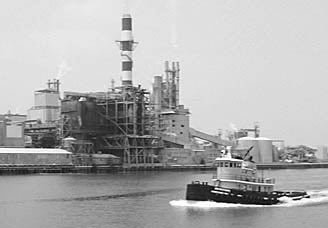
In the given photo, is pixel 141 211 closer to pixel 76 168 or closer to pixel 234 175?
pixel 234 175

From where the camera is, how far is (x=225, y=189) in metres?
42.1

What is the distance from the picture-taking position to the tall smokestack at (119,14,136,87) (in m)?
102

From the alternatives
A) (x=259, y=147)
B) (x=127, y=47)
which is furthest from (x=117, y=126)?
(x=259, y=147)

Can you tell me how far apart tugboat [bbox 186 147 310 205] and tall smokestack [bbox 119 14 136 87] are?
59902 mm

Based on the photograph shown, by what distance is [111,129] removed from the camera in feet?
347

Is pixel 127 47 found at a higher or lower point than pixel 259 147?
higher

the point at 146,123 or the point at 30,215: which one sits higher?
the point at 146,123

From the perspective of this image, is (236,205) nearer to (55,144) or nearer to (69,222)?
(69,222)

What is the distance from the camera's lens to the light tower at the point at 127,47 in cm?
10169

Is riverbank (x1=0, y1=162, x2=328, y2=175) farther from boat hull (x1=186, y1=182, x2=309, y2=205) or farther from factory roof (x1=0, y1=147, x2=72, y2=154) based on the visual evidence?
boat hull (x1=186, y1=182, x2=309, y2=205)

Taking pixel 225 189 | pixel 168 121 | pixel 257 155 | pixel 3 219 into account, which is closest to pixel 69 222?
pixel 3 219

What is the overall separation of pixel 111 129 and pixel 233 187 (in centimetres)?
6423

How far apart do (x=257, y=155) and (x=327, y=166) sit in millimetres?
26857

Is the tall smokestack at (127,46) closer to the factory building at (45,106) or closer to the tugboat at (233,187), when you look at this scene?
the factory building at (45,106)
